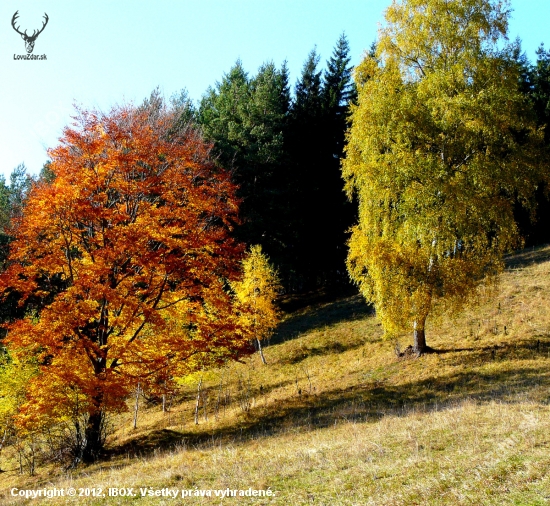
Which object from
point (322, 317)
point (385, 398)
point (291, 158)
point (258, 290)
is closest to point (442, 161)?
point (385, 398)

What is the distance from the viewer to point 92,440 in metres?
15.3

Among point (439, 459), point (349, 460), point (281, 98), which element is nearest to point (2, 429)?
point (349, 460)

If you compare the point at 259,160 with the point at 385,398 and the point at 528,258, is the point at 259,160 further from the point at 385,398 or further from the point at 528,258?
the point at 385,398

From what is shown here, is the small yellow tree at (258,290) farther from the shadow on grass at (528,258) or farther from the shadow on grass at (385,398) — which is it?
the shadow on grass at (528,258)

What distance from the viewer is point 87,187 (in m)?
14.3

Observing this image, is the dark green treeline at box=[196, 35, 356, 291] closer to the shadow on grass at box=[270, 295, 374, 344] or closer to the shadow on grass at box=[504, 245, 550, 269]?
the shadow on grass at box=[270, 295, 374, 344]

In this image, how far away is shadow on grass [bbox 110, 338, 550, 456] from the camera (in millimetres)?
14586

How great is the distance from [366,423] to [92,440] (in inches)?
357

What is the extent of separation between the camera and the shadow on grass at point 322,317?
31.7 metres

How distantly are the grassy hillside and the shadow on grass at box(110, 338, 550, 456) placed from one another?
76mm

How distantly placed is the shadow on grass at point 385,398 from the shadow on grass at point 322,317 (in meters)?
11.7

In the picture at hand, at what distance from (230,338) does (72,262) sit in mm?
5698

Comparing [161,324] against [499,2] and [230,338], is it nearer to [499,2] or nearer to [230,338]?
[230,338]

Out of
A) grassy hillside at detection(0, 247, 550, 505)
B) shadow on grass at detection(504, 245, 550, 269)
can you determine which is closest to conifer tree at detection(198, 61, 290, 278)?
grassy hillside at detection(0, 247, 550, 505)
